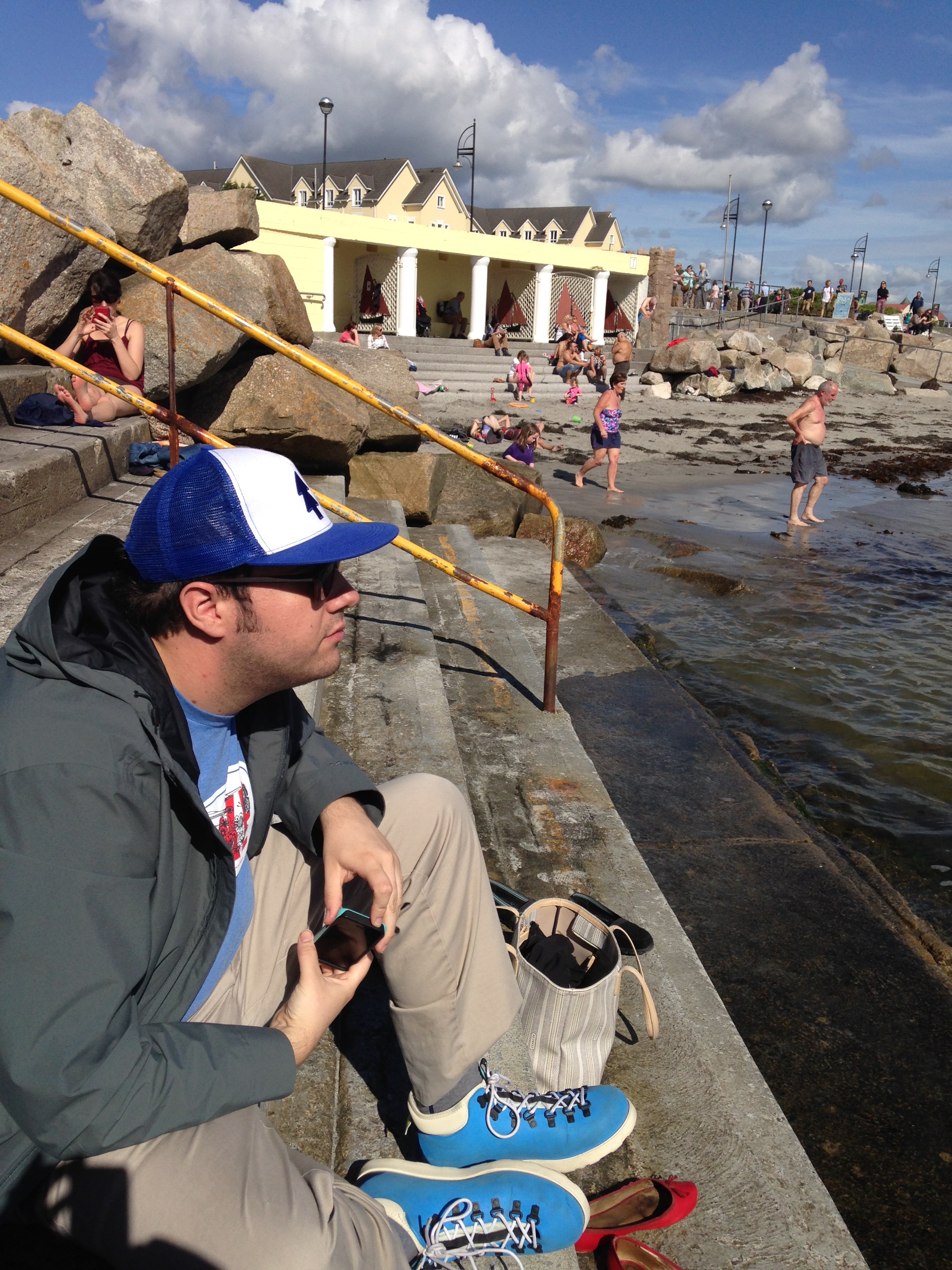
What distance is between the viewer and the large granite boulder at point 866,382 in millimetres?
27641

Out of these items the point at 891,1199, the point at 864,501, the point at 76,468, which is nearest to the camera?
the point at 891,1199

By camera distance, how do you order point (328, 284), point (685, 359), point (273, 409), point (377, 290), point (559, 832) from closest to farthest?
1. point (559, 832)
2. point (273, 409)
3. point (685, 359)
4. point (328, 284)
5. point (377, 290)

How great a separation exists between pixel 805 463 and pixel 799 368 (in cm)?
1805

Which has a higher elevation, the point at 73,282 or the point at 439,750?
the point at 73,282

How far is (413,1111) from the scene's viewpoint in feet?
5.76

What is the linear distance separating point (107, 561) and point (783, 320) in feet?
135

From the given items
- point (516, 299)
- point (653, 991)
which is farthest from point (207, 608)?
point (516, 299)

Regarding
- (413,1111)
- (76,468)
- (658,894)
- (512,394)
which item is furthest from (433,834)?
(512,394)

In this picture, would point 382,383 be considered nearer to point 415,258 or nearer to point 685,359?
point 685,359

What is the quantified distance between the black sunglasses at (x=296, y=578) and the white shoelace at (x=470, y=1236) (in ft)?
3.63

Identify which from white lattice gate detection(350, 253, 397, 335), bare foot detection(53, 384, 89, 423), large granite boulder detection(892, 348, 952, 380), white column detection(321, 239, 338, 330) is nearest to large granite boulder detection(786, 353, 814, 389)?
large granite boulder detection(892, 348, 952, 380)

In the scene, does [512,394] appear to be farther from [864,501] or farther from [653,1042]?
[653,1042]

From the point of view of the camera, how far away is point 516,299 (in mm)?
32875

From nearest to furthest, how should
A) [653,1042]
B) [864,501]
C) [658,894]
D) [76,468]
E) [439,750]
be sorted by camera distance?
[653,1042] → [658,894] → [439,750] → [76,468] → [864,501]
